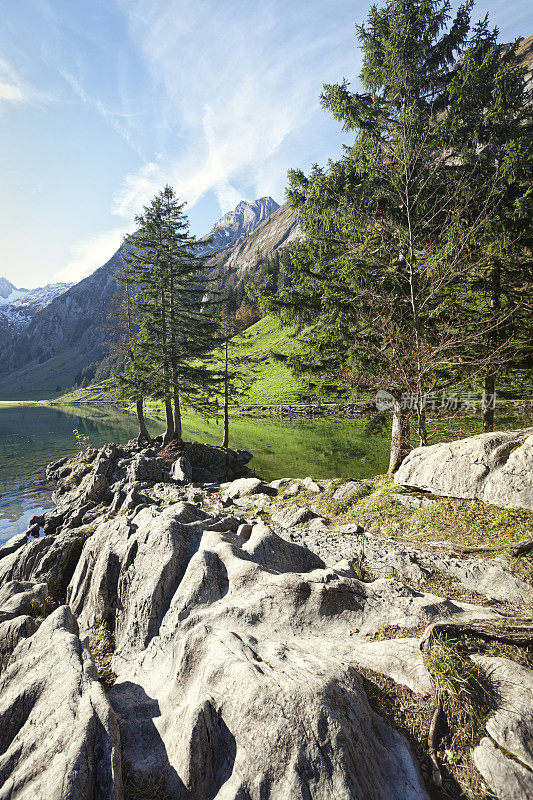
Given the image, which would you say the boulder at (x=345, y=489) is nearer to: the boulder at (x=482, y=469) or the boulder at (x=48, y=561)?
the boulder at (x=482, y=469)

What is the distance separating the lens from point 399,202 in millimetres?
12891

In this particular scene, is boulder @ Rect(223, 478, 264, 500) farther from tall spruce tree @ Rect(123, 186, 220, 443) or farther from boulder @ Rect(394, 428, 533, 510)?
tall spruce tree @ Rect(123, 186, 220, 443)

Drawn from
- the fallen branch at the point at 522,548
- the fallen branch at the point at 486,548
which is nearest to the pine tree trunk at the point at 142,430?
the fallen branch at the point at 486,548

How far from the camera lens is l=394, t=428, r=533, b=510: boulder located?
837 cm

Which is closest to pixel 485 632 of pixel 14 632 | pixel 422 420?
pixel 422 420

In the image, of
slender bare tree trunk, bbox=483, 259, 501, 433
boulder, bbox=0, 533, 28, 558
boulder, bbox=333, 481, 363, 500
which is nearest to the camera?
boulder, bbox=333, 481, 363, 500

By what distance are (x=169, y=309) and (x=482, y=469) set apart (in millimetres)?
25845

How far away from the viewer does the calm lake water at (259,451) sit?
84.1 feet

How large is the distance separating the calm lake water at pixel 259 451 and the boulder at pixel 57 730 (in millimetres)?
18770

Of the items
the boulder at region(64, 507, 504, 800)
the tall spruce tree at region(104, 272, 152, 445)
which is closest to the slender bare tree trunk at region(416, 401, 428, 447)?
the boulder at region(64, 507, 504, 800)

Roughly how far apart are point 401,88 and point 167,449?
987 inches

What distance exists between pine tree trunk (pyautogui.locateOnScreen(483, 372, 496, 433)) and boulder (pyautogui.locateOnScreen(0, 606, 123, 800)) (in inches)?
637

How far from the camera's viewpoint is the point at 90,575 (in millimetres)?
9938

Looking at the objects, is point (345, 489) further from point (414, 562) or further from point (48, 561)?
point (48, 561)
